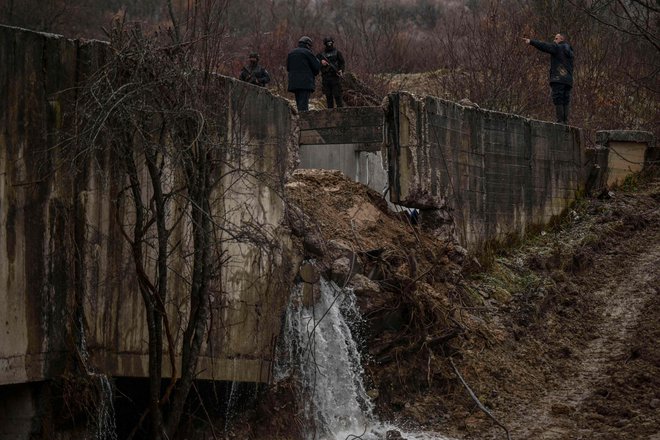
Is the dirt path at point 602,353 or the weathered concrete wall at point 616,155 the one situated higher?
the weathered concrete wall at point 616,155

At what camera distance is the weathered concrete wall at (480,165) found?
12.8m

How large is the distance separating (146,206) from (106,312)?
947mm

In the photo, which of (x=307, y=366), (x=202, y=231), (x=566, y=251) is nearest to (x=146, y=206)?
(x=202, y=231)

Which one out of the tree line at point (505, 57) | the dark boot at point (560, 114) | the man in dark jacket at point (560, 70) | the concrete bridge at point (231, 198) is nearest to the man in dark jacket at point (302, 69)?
the concrete bridge at point (231, 198)

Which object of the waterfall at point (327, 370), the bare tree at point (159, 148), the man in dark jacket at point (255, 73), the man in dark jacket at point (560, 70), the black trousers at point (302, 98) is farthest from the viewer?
the man in dark jacket at point (560, 70)

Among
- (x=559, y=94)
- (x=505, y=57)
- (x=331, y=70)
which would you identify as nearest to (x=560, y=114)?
(x=559, y=94)

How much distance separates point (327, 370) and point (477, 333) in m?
2.29

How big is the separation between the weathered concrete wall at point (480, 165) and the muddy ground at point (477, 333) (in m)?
0.49

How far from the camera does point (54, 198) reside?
8.02 m

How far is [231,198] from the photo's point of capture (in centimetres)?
996

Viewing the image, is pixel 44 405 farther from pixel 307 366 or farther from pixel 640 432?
pixel 640 432

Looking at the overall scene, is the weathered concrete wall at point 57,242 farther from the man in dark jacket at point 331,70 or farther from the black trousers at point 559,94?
the black trousers at point 559,94

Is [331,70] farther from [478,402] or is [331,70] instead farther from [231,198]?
[478,402]

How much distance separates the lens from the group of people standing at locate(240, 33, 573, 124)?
52.3 ft
